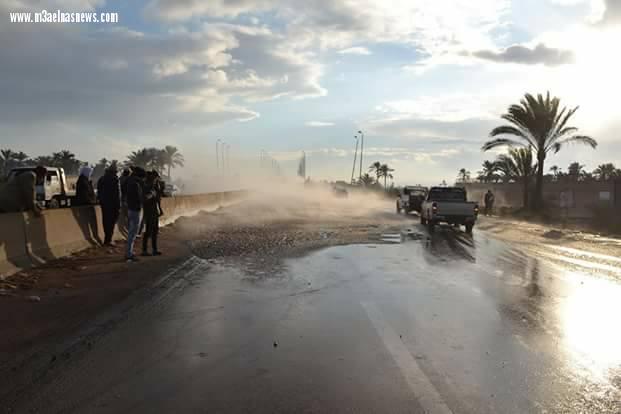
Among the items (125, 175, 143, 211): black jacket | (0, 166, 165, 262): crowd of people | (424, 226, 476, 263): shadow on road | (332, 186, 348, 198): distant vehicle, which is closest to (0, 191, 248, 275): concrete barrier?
(0, 166, 165, 262): crowd of people

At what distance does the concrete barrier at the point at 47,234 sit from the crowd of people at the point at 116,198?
36 cm

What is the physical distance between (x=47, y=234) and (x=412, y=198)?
2881cm

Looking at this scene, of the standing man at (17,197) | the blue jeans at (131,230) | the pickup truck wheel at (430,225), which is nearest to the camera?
the standing man at (17,197)

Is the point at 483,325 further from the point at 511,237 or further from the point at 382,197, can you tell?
the point at 382,197

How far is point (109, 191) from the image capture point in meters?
14.4

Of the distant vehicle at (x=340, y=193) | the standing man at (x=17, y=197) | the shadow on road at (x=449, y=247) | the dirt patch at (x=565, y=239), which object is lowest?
the dirt patch at (x=565, y=239)

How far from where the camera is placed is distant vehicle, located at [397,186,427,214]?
1497 inches

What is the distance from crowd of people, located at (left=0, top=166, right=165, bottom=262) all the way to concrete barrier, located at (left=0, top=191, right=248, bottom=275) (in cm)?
36

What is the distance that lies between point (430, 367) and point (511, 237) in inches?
711

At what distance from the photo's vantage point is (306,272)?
1186cm

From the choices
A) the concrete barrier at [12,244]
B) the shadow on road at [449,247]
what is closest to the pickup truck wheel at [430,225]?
the shadow on road at [449,247]

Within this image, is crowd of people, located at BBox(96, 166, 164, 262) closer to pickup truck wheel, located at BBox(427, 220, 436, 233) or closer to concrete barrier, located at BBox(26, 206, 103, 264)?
concrete barrier, located at BBox(26, 206, 103, 264)

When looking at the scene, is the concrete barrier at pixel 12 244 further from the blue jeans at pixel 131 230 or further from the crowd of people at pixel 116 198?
the blue jeans at pixel 131 230

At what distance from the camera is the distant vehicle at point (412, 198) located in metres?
38.0
